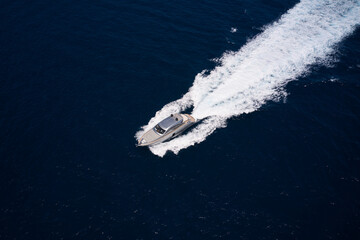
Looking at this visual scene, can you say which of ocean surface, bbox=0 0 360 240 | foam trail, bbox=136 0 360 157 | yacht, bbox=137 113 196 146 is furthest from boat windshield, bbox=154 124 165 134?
foam trail, bbox=136 0 360 157

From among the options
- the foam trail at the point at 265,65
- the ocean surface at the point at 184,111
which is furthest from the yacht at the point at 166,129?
the ocean surface at the point at 184,111

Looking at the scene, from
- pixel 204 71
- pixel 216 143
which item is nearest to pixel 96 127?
pixel 216 143

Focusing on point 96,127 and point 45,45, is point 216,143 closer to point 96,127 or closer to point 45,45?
point 96,127

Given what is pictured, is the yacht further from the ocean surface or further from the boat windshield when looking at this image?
the ocean surface

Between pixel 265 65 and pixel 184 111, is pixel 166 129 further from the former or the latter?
pixel 265 65

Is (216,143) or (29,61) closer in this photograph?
(216,143)

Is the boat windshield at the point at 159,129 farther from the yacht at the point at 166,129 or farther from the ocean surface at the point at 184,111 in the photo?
the ocean surface at the point at 184,111

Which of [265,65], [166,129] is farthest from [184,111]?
[265,65]
